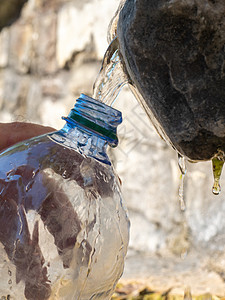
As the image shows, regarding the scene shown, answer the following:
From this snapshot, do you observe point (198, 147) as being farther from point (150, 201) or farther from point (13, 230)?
point (150, 201)

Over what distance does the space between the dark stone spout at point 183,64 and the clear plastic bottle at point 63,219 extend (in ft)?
0.36

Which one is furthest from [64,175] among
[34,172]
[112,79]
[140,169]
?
[140,169]

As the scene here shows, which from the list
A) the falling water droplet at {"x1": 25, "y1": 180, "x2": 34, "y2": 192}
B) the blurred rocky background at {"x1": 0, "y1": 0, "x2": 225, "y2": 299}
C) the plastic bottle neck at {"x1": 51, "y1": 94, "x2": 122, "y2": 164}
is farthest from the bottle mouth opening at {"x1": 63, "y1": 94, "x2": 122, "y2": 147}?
the blurred rocky background at {"x1": 0, "y1": 0, "x2": 225, "y2": 299}

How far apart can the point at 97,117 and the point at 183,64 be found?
6.3 inches

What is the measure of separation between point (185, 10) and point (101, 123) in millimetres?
204

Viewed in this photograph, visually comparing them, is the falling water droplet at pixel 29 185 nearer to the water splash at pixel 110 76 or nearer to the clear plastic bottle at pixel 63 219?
the clear plastic bottle at pixel 63 219

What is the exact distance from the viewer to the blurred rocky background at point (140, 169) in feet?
5.26

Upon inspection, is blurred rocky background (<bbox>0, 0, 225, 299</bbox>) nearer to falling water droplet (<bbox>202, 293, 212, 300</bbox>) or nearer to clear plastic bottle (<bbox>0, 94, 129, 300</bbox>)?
falling water droplet (<bbox>202, 293, 212, 300</bbox>)

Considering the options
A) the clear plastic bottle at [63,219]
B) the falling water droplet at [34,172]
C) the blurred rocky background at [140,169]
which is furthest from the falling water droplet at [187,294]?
the falling water droplet at [34,172]

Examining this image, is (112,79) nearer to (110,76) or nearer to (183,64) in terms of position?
(110,76)

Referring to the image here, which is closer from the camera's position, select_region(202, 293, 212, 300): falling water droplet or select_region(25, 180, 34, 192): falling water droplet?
select_region(25, 180, 34, 192): falling water droplet

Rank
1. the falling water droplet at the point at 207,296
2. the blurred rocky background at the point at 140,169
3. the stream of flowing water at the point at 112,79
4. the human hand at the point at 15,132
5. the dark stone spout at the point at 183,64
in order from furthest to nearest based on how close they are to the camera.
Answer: the blurred rocky background at the point at 140,169 → the falling water droplet at the point at 207,296 → the human hand at the point at 15,132 → the stream of flowing water at the point at 112,79 → the dark stone spout at the point at 183,64

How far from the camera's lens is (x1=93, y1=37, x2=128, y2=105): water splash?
71 centimetres

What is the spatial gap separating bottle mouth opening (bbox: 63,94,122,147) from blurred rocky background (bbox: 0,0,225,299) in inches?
29.3
